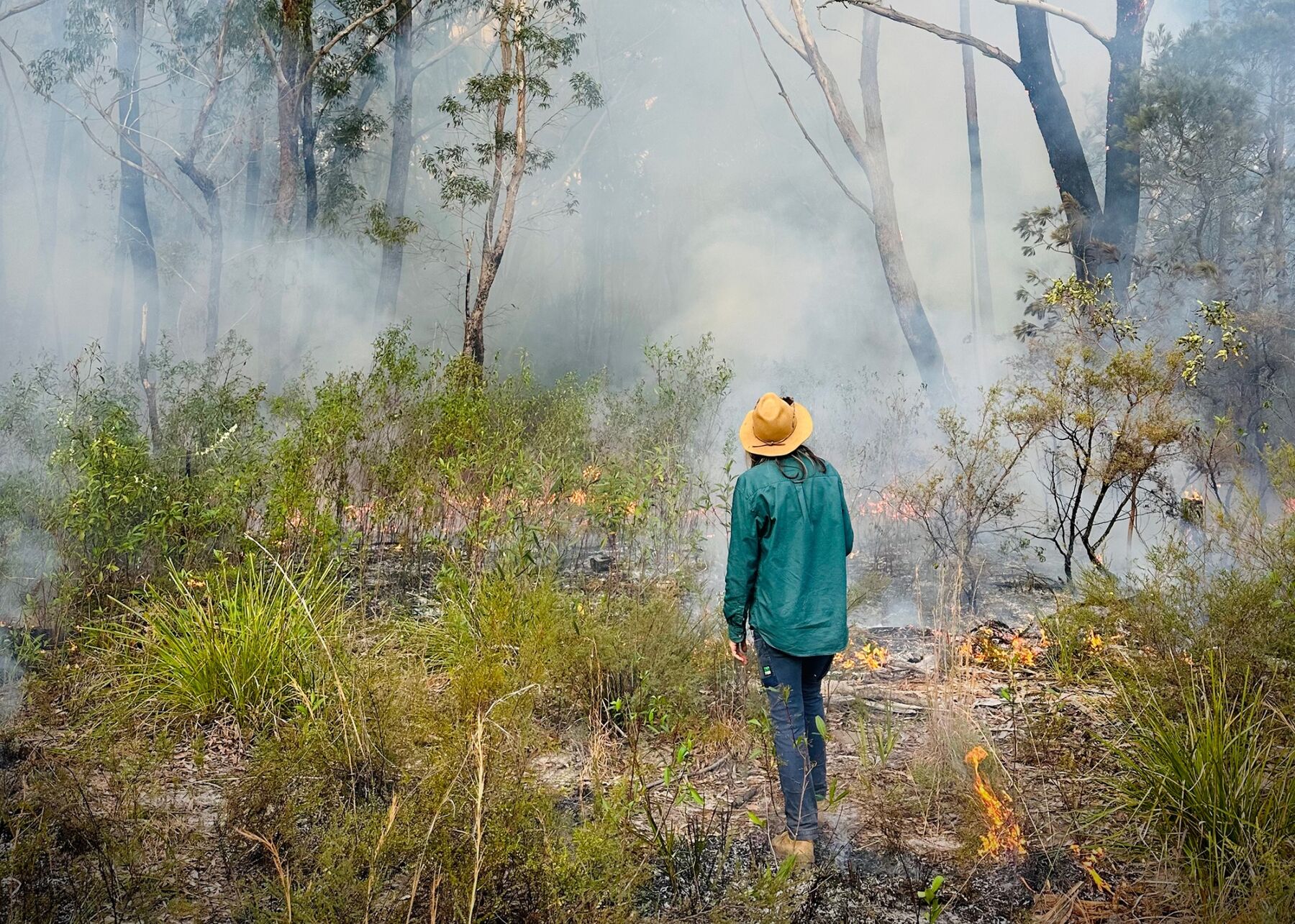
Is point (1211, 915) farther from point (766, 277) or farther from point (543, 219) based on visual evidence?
point (543, 219)

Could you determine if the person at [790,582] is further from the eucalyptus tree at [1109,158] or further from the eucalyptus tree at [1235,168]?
the eucalyptus tree at [1235,168]

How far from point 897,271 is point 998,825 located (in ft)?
27.4

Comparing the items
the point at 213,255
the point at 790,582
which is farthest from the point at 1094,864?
the point at 213,255

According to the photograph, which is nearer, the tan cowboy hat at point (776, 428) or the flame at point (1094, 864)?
the flame at point (1094, 864)

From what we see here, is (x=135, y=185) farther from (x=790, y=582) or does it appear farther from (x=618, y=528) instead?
(x=790, y=582)

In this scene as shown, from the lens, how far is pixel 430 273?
21906 mm

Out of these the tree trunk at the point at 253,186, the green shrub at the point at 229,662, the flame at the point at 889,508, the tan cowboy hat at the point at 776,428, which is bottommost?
the green shrub at the point at 229,662

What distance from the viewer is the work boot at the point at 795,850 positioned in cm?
264

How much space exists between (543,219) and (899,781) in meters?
22.7

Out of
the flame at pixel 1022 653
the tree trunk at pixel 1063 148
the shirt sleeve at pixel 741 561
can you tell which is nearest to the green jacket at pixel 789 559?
the shirt sleeve at pixel 741 561

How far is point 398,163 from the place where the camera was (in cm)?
1316

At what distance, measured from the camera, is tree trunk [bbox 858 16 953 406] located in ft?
33.0

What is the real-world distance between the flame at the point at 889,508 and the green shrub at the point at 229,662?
15.4ft

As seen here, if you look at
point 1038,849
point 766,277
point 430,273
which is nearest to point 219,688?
point 1038,849
